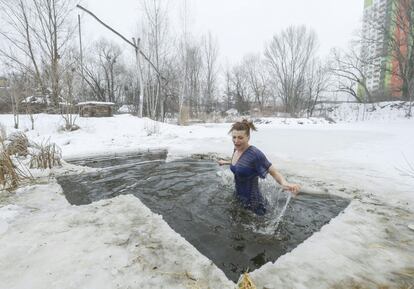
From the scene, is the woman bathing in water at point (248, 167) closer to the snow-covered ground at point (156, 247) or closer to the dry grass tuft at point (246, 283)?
the snow-covered ground at point (156, 247)

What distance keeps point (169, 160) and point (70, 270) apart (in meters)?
4.26

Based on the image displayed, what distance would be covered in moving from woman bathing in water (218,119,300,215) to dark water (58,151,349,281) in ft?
0.54

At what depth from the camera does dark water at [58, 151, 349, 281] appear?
2.26 metres

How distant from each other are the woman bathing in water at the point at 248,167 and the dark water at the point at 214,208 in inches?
6.5

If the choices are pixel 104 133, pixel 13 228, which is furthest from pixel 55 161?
Answer: pixel 104 133

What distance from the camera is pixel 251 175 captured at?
2.92 meters

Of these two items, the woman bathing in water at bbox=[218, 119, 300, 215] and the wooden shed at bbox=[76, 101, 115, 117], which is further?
the wooden shed at bbox=[76, 101, 115, 117]

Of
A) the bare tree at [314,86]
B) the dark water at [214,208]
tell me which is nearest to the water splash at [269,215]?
the dark water at [214,208]

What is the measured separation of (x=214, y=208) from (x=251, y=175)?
2.35ft

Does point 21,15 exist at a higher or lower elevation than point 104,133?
higher

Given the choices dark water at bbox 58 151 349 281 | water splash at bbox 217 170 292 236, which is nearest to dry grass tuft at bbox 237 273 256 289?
dark water at bbox 58 151 349 281

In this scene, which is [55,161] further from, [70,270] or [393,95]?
[393,95]

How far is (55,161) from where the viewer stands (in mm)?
4762

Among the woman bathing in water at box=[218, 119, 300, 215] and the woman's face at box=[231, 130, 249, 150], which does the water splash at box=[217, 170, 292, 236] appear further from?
the woman's face at box=[231, 130, 249, 150]
